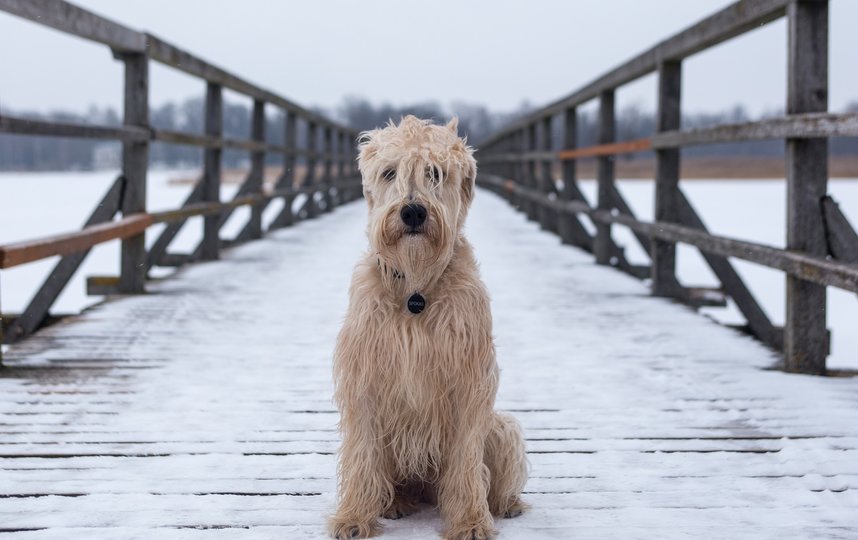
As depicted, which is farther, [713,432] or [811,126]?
[811,126]

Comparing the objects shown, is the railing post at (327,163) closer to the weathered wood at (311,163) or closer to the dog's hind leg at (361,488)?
the weathered wood at (311,163)

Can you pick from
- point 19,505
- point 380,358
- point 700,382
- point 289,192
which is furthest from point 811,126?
point 289,192

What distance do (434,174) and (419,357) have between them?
0.48m

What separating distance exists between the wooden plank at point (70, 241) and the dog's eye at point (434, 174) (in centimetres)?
233

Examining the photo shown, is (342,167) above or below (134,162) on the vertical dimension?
above

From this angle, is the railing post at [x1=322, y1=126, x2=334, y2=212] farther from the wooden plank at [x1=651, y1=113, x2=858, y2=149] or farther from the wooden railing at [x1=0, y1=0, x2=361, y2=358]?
the wooden plank at [x1=651, y1=113, x2=858, y2=149]

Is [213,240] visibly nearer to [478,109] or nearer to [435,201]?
[435,201]

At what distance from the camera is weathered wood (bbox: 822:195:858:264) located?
3.85m

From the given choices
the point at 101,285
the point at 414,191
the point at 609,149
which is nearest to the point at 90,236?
the point at 101,285

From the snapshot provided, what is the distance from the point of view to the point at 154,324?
17.2ft

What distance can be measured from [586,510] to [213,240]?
21.5 ft

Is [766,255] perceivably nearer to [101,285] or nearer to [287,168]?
[101,285]

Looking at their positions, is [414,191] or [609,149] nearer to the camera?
[414,191]

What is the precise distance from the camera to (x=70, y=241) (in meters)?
4.67
